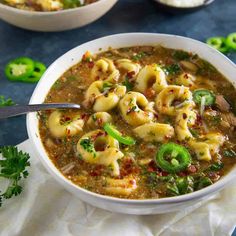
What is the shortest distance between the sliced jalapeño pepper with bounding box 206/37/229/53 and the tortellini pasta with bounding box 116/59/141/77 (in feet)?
3.07

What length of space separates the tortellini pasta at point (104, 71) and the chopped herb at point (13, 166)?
25.3 inches

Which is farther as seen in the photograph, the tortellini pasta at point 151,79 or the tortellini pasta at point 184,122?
the tortellini pasta at point 151,79

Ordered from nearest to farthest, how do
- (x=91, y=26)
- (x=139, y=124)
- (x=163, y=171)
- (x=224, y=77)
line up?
(x=163, y=171) < (x=139, y=124) < (x=224, y=77) < (x=91, y=26)

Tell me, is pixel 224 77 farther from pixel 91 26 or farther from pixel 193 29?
pixel 91 26

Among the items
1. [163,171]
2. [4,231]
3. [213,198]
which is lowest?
[4,231]

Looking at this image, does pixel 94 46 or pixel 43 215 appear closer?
pixel 43 215

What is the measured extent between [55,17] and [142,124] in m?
1.23

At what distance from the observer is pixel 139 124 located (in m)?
2.82

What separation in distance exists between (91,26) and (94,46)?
2.77 feet

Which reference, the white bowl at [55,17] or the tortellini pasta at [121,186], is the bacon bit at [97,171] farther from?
the white bowl at [55,17]

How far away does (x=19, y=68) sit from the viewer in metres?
3.65

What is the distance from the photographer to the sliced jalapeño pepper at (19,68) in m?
3.60

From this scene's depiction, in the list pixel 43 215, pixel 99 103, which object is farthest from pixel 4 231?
pixel 99 103

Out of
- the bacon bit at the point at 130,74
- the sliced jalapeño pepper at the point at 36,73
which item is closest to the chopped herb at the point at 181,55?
the bacon bit at the point at 130,74
